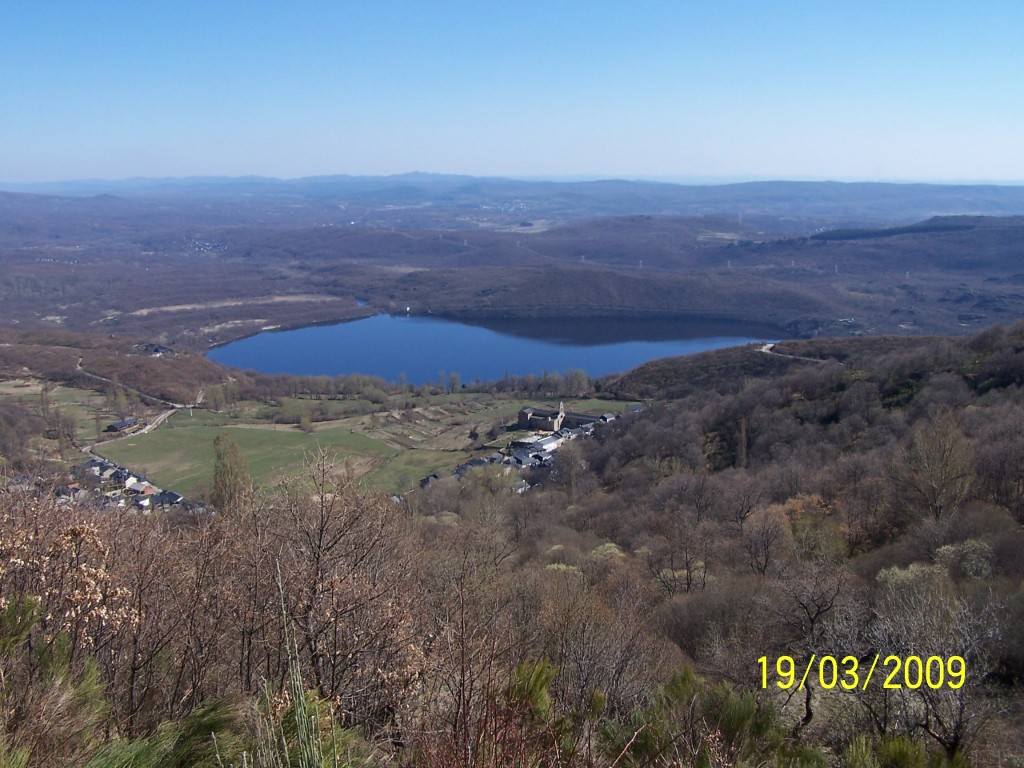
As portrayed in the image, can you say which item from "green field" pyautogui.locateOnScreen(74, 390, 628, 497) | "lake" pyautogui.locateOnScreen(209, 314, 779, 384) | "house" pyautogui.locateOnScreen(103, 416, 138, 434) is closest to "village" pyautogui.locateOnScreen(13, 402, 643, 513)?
"house" pyautogui.locateOnScreen(103, 416, 138, 434)

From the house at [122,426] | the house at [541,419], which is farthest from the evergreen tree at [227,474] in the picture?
the house at [122,426]

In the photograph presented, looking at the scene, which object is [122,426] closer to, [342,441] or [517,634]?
[342,441]

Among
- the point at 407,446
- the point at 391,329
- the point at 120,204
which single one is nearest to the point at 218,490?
the point at 407,446

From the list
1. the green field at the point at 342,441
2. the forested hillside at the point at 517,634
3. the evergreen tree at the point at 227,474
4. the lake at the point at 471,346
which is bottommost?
the lake at the point at 471,346

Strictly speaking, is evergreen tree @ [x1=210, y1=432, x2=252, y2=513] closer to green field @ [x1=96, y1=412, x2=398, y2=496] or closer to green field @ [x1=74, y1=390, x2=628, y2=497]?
green field @ [x1=74, y1=390, x2=628, y2=497]

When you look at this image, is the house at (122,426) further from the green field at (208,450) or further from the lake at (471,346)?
the lake at (471,346)

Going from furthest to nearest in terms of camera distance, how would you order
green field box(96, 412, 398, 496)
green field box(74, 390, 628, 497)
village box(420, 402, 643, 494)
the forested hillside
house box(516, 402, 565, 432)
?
house box(516, 402, 565, 432) → village box(420, 402, 643, 494) → green field box(74, 390, 628, 497) → green field box(96, 412, 398, 496) → the forested hillside
